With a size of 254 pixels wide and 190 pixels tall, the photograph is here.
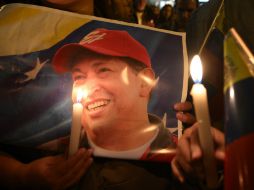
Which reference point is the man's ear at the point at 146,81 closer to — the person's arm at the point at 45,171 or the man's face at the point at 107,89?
the man's face at the point at 107,89

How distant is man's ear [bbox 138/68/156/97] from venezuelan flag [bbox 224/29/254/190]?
28 cm

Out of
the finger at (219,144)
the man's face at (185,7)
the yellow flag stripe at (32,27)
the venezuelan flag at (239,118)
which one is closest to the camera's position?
the venezuelan flag at (239,118)

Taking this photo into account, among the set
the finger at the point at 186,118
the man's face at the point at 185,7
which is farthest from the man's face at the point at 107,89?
the man's face at the point at 185,7

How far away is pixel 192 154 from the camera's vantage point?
527mm

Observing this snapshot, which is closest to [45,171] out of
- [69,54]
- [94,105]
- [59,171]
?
[59,171]

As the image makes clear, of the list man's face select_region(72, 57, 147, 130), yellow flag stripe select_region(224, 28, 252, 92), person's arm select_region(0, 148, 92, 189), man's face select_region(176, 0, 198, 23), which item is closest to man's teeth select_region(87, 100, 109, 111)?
man's face select_region(72, 57, 147, 130)

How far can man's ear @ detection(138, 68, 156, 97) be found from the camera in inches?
→ 29.5

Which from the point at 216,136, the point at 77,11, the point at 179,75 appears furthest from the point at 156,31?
the point at 216,136

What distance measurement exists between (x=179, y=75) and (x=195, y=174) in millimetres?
A: 289

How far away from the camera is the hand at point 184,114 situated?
0.74 meters

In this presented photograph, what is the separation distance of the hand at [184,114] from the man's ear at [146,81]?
0.07 metres

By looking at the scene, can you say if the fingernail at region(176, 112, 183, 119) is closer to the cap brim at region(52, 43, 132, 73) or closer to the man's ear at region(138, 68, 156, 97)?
the man's ear at region(138, 68, 156, 97)

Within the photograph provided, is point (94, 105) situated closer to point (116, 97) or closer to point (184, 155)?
point (116, 97)

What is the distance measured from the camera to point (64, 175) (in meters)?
0.64
